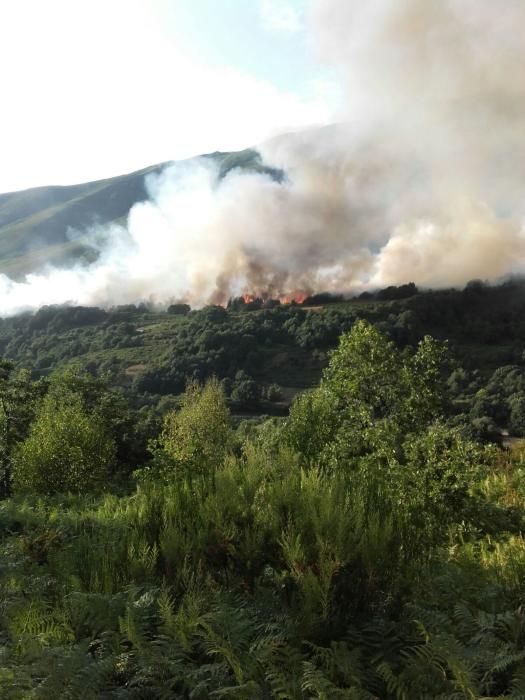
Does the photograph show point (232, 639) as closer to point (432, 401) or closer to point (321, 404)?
point (432, 401)

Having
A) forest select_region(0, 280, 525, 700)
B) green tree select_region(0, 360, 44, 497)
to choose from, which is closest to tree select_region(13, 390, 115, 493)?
green tree select_region(0, 360, 44, 497)

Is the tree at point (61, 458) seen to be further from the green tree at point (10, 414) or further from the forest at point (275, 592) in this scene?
the forest at point (275, 592)

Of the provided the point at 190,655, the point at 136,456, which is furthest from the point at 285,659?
the point at 136,456

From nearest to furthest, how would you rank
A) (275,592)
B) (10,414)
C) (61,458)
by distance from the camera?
(275,592), (61,458), (10,414)

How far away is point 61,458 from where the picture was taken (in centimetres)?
3098

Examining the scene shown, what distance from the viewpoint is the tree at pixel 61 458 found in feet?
98.2

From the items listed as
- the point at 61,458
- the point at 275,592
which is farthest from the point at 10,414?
the point at 275,592

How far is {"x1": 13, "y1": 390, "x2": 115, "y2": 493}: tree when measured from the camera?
29.9 m

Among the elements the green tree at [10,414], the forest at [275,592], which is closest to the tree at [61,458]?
the green tree at [10,414]

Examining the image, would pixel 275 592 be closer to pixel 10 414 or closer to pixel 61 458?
pixel 61 458

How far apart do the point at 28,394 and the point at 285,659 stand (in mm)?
48619

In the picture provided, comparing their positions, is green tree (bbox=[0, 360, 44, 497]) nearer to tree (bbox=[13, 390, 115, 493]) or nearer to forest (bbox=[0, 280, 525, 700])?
tree (bbox=[13, 390, 115, 493])

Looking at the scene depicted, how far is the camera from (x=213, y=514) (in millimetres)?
7070

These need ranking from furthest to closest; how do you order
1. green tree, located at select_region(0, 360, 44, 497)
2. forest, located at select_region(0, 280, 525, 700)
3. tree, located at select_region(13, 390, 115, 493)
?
1. green tree, located at select_region(0, 360, 44, 497)
2. tree, located at select_region(13, 390, 115, 493)
3. forest, located at select_region(0, 280, 525, 700)
